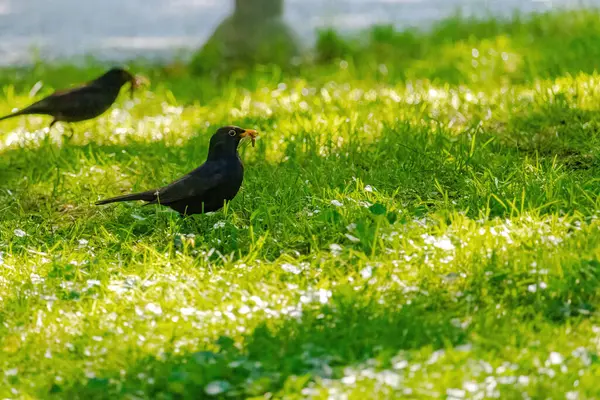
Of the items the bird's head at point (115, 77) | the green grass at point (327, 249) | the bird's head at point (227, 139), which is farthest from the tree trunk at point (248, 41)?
the bird's head at point (227, 139)

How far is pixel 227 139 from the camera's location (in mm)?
6086

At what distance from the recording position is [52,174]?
713 cm

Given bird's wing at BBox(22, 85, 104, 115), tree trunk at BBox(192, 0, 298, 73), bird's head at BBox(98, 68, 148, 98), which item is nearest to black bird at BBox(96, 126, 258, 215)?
bird's wing at BBox(22, 85, 104, 115)

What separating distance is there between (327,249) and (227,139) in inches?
41.4

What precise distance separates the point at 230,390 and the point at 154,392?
1.04 ft

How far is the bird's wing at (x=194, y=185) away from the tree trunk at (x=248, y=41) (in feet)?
15.9

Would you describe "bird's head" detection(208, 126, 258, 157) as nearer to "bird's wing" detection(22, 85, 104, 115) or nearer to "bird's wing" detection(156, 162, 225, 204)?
"bird's wing" detection(156, 162, 225, 204)

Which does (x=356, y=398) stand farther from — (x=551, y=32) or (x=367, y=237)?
(x=551, y=32)

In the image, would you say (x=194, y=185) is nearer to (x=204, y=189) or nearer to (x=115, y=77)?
(x=204, y=189)

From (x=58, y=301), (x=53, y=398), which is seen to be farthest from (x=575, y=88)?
(x=53, y=398)

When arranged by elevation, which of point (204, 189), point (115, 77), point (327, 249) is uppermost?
point (115, 77)

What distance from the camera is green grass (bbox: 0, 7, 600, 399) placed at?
4.09 m

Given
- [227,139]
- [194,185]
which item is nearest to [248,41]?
[227,139]

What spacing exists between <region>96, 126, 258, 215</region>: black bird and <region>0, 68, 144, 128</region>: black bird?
1968mm
